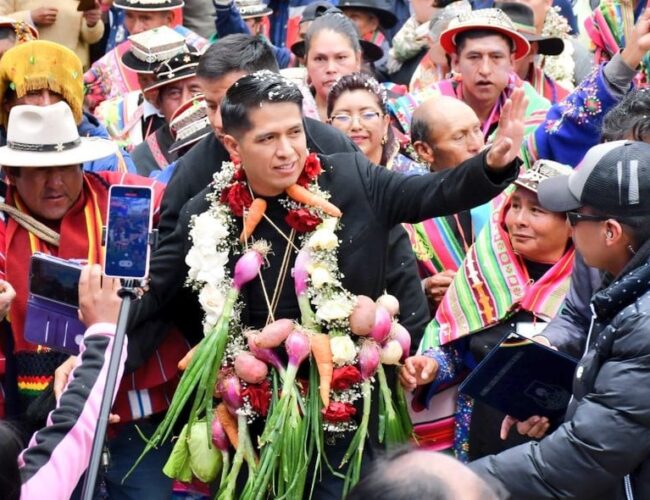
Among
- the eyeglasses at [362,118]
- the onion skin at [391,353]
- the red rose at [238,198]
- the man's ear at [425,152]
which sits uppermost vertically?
the eyeglasses at [362,118]

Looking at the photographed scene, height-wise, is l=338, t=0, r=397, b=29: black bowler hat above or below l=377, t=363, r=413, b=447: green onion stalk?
above

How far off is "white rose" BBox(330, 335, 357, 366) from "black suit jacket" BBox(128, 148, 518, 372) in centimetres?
19

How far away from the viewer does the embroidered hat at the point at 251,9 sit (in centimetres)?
953

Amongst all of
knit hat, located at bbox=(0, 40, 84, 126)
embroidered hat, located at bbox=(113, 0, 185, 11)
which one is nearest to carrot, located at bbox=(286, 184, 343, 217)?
knit hat, located at bbox=(0, 40, 84, 126)

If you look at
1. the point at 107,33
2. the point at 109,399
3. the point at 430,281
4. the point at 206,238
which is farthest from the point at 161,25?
the point at 109,399

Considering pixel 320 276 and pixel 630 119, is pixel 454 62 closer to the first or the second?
pixel 630 119

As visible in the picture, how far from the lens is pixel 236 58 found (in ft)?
18.8

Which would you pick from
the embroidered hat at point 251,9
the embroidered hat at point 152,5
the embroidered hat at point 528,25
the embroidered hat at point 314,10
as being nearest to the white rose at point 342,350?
the embroidered hat at point 528,25

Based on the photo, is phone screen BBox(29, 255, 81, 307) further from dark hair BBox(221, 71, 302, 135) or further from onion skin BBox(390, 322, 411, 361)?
onion skin BBox(390, 322, 411, 361)

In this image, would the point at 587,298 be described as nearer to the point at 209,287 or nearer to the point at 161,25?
the point at 209,287

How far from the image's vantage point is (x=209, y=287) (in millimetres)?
4777

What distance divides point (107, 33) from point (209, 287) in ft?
19.5

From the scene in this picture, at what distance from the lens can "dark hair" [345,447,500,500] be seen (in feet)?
8.80

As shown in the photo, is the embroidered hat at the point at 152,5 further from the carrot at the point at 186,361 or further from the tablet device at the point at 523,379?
the tablet device at the point at 523,379
